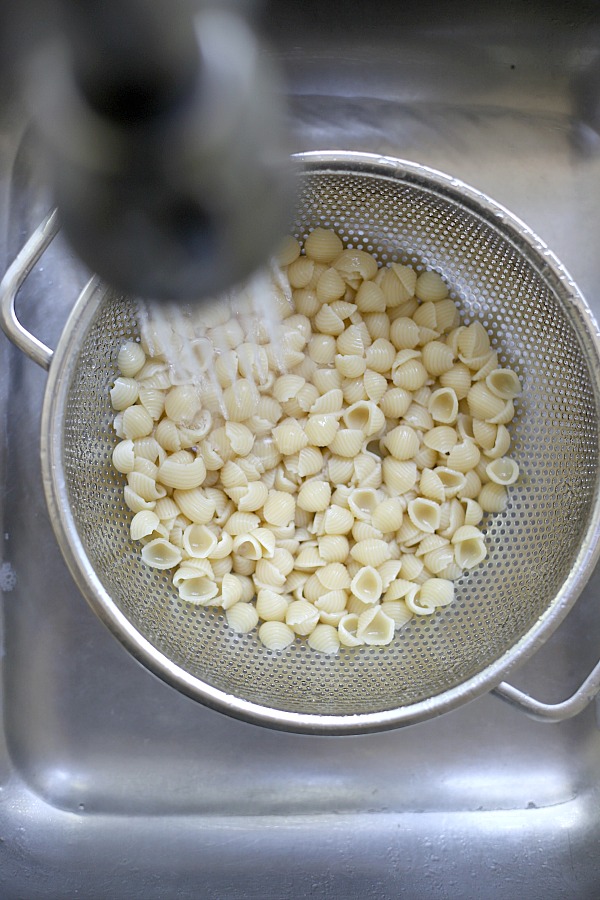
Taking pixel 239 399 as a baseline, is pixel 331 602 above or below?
below

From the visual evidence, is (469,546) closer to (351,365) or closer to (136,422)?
(351,365)

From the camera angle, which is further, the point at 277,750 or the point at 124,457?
the point at 277,750

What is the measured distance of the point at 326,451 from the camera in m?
0.67

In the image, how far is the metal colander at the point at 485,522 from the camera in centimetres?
56

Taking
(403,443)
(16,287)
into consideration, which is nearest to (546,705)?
(403,443)

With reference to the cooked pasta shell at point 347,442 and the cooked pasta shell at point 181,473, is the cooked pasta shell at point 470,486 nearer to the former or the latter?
the cooked pasta shell at point 347,442

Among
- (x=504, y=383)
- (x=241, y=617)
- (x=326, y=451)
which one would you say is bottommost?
(x=241, y=617)

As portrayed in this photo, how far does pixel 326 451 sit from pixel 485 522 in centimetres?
15

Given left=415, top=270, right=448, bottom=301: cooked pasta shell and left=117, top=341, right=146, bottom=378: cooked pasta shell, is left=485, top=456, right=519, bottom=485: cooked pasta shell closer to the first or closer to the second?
left=415, top=270, right=448, bottom=301: cooked pasta shell

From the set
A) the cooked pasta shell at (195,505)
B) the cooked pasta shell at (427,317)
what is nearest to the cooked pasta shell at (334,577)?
the cooked pasta shell at (195,505)

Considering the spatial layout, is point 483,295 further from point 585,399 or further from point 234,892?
point 234,892

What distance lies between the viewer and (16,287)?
583 millimetres

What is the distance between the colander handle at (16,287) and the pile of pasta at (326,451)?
0.07m

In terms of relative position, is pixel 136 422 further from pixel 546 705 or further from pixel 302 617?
pixel 546 705
